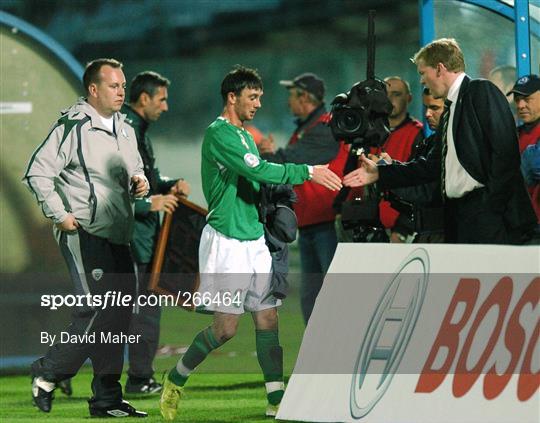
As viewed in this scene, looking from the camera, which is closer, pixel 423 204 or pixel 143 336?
pixel 423 204

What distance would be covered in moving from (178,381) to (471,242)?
5.28 feet

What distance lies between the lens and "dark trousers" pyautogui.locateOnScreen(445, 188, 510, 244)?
6.54 metres

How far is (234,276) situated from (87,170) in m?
0.91

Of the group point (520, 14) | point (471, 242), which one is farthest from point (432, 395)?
point (520, 14)

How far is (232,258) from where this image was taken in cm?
721

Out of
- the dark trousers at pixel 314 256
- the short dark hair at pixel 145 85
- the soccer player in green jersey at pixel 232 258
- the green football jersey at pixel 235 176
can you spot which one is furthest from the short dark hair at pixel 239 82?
the dark trousers at pixel 314 256

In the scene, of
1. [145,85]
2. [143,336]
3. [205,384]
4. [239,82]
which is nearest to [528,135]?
[239,82]

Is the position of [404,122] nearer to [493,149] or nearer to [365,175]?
[365,175]

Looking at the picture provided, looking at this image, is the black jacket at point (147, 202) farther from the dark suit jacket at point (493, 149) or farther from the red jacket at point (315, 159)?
the dark suit jacket at point (493, 149)

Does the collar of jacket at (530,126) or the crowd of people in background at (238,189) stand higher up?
the collar of jacket at (530,126)

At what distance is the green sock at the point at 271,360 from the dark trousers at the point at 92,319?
76 cm

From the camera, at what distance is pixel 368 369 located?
19.9 feet

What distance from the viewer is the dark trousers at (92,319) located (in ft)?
24.3

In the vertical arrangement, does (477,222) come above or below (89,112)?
below
